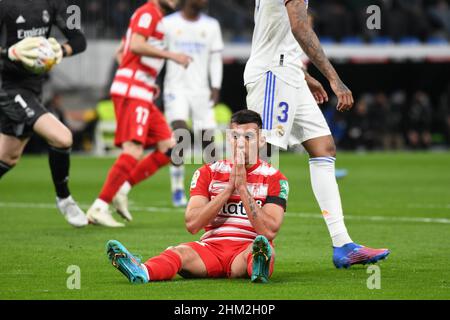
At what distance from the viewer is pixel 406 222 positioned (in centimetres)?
1184

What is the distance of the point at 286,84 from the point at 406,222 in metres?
4.06

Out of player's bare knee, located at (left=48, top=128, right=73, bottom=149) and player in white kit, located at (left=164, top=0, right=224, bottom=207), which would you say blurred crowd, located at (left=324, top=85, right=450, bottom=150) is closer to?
player in white kit, located at (left=164, top=0, right=224, bottom=207)

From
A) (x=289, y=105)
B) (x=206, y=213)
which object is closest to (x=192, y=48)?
(x=289, y=105)

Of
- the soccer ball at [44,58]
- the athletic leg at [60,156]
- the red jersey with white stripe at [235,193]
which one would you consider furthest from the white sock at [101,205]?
the red jersey with white stripe at [235,193]

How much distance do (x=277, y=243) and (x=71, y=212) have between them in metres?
2.41

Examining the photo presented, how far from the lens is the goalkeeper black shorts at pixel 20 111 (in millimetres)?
10859

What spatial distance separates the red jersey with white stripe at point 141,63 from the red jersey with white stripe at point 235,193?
4710 mm

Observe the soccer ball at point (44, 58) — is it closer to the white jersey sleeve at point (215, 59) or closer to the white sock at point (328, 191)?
the white sock at point (328, 191)

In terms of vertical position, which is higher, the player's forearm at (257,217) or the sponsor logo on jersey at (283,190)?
the sponsor logo on jersey at (283,190)

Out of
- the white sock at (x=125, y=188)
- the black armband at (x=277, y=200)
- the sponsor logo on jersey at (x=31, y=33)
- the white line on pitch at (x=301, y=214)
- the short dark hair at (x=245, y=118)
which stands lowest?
the white line on pitch at (x=301, y=214)

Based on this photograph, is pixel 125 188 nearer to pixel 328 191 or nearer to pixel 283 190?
pixel 328 191

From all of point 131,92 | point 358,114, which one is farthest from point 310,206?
point 358,114

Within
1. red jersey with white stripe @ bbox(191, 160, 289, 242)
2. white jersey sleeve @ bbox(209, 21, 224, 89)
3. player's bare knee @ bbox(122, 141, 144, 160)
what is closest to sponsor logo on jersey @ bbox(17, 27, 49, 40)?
player's bare knee @ bbox(122, 141, 144, 160)

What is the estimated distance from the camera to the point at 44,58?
10.8 m
